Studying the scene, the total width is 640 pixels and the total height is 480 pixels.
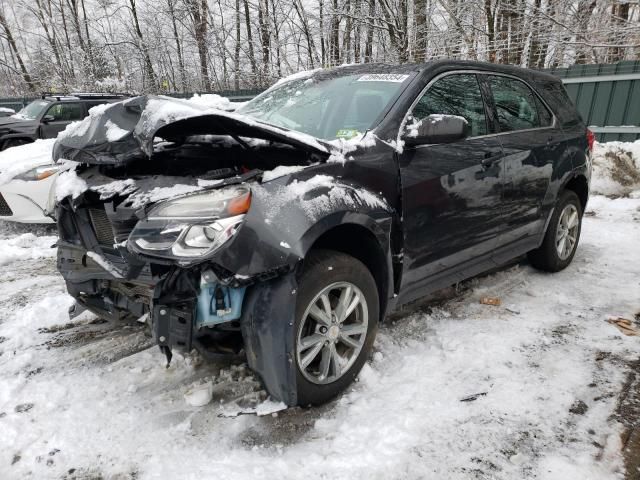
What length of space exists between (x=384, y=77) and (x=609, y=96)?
8.35 meters

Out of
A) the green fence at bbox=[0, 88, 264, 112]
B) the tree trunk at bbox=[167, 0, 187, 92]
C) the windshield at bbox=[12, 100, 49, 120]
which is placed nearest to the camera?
the windshield at bbox=[12, 100, 49, 120]

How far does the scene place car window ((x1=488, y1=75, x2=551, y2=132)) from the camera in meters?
3.68

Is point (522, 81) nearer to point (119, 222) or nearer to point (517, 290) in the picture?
point (517, 290)

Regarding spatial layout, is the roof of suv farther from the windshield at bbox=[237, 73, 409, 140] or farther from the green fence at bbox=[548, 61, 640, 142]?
the green fence at bbox=[548, 61, 640, 142]

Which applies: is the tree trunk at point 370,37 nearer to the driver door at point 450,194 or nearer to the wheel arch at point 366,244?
the driver door at point 450,194

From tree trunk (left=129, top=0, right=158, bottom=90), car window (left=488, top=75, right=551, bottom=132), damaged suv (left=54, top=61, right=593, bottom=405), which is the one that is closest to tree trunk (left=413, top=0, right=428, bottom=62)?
car window (left=488, top=75, right=551, bottom=132)

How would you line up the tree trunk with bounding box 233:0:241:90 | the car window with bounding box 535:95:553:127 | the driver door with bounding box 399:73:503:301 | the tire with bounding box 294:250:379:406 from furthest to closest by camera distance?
the tree trunk with bounding box 233:0:241:90 < the car window with bounding box 535:95:553:127 < the driver door with bounding box 399:73:503:301 < the tire with bounding box 294:250:379:406

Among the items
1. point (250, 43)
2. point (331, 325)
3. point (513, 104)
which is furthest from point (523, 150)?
point (250, 43)

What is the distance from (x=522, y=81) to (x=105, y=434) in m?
4.12

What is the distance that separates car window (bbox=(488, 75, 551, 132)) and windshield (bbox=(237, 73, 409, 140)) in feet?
3.52

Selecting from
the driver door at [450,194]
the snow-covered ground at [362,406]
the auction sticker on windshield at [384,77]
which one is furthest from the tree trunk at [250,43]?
the snow-covered ground at [362,406]

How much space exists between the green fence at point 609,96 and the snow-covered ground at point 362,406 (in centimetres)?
690

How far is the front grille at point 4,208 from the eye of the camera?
553 centimetres

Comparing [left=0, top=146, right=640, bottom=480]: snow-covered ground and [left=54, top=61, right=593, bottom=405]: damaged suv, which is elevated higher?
[left=54, top=61, right=593, bottom=405]: damaged suv
